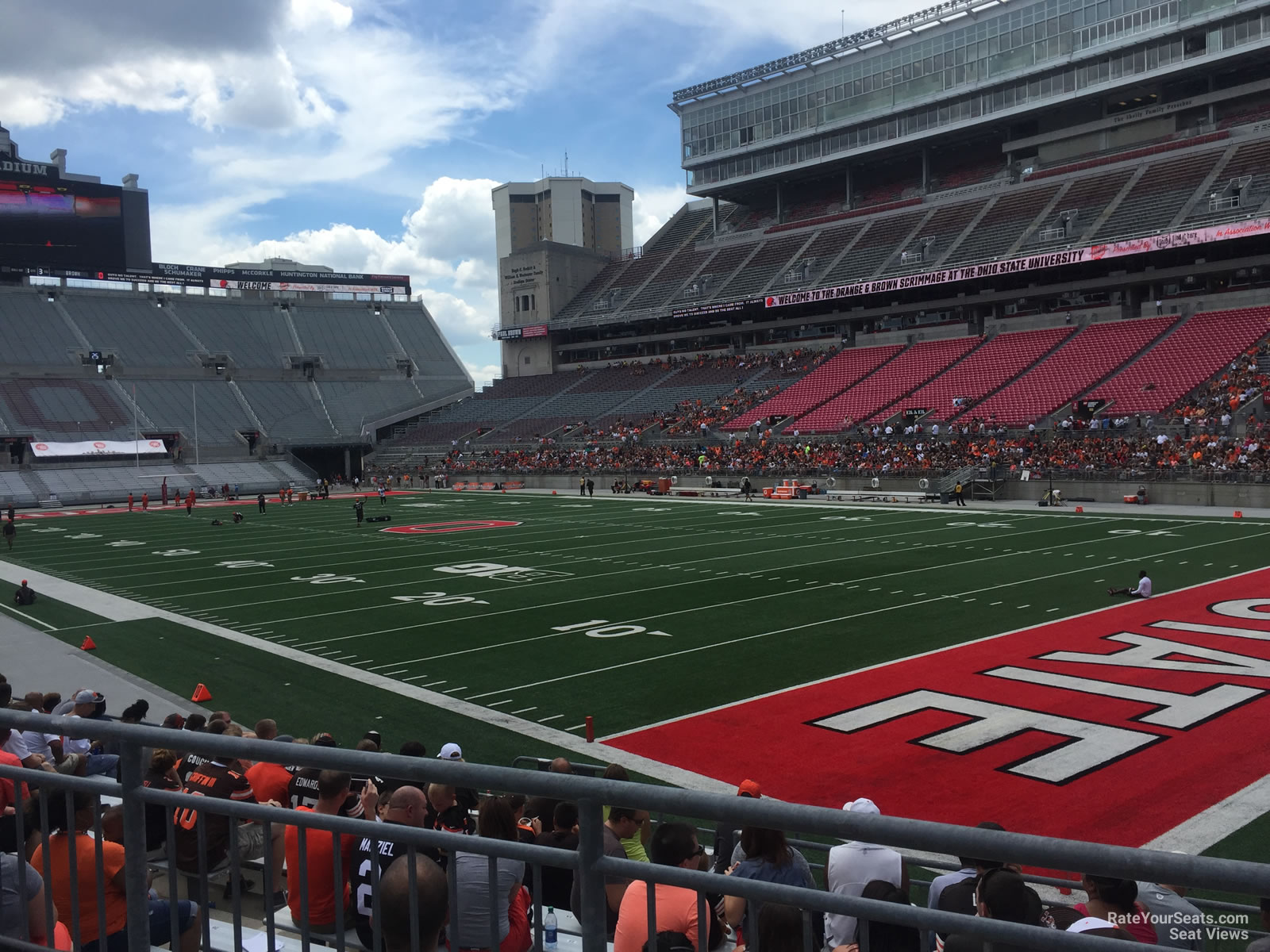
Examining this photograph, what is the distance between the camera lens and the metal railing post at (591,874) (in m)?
2.63

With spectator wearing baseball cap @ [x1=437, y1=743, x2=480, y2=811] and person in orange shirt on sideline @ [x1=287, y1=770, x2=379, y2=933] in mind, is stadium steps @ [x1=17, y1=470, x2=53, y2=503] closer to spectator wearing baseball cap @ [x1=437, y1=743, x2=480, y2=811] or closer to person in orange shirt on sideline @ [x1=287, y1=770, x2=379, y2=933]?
spectator wearing baseball cap @ [x1=437, y1=743, x2=480, y2=811]

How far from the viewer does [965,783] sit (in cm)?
928

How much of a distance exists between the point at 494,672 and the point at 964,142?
6403cm

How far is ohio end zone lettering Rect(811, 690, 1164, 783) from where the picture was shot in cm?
970

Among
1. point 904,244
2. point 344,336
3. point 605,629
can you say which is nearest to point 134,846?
point 605,629

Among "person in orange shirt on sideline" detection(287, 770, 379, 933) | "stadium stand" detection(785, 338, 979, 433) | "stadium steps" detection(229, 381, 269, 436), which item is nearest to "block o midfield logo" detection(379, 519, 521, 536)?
"stadium stand" detection(785, 338, 979, 433)

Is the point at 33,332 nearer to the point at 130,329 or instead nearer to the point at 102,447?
the point at 130,329

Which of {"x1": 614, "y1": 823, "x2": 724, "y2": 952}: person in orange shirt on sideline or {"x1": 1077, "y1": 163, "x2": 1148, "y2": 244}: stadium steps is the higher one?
{"x1": 1077, "y1": 163, "x2": 1148, "y2": 244}: stadium steps

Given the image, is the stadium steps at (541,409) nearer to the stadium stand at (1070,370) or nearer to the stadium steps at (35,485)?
the stadium steps at (35,485)

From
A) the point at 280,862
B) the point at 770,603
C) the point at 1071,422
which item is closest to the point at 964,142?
the point at 1071,422

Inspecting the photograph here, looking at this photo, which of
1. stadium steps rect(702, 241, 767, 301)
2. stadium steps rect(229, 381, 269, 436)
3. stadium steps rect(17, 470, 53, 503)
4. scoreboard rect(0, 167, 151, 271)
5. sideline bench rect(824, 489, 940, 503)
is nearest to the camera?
sideline bench rect(824, 489, 940, 503)

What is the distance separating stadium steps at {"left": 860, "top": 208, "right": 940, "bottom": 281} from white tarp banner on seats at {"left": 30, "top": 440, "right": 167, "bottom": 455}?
46.8 meters

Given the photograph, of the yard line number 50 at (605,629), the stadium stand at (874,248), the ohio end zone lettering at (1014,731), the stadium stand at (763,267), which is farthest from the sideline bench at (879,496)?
the ohio end zone lettering at (1014,731)

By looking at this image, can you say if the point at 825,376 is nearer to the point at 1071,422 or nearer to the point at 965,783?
the point at 1071,422
